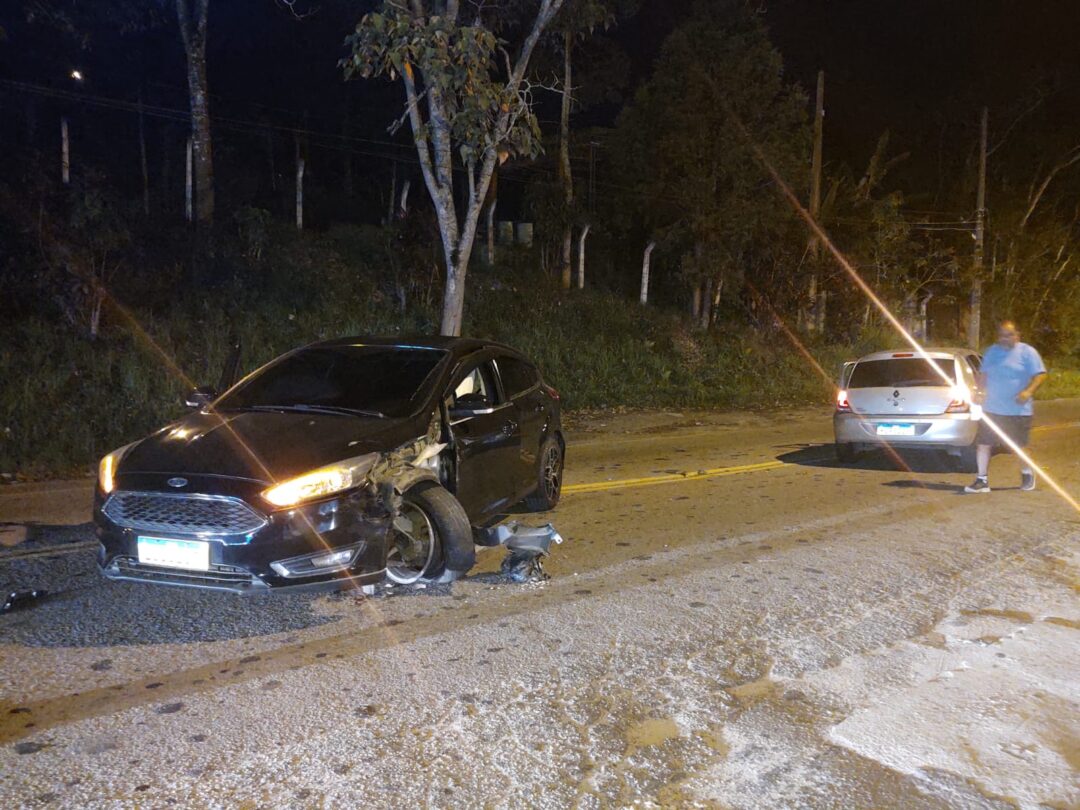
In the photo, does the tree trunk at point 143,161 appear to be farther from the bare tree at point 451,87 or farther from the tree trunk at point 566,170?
the tree trunk at point 566,170

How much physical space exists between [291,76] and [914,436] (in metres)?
29.9

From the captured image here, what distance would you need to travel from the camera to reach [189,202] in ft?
73.0

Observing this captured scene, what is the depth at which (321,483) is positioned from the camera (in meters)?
4.96

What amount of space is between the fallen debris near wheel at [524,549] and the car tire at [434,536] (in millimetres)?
464

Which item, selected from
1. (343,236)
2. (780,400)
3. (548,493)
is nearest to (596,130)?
(343,236)

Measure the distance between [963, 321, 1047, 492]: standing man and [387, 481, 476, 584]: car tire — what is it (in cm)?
623

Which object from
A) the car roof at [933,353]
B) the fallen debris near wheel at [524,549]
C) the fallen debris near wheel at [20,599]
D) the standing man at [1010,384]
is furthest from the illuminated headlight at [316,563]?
the car roof at [933,353]

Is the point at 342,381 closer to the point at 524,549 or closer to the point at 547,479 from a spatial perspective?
the point at 524,549

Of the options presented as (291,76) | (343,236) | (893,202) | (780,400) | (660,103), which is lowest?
(780,400)

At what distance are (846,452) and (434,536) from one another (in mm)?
7542

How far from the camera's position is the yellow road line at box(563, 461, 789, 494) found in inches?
377

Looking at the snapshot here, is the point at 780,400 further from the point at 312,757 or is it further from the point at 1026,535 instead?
the point at 312,757

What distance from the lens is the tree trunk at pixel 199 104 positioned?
19578 millimetres

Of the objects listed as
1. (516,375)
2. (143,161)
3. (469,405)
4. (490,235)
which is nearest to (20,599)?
(469,405)
